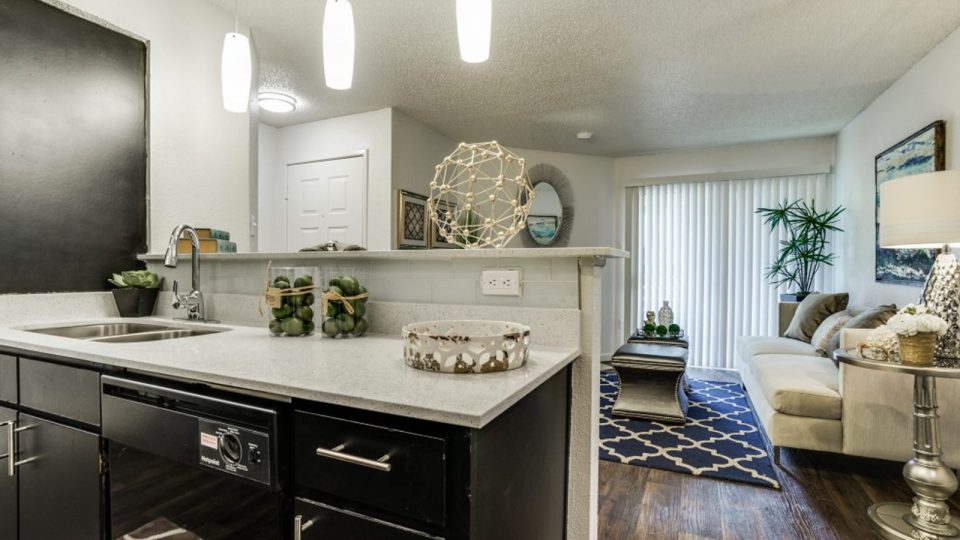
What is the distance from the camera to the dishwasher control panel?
914 millimetres

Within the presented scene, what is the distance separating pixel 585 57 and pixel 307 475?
301 cm

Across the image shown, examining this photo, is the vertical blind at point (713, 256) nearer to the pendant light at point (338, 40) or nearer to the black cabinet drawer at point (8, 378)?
the pendant light at point (338, 40)

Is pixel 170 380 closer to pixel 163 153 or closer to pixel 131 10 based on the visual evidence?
pixel 163 153

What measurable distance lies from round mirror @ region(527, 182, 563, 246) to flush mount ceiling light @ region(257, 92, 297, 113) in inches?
107

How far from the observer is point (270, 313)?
156cm

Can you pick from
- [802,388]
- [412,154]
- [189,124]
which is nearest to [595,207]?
[412,154]

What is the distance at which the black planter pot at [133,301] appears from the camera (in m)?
2.04

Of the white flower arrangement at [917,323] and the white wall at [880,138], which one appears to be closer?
the white flower arrangement at [917,323]

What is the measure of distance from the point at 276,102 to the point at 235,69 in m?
2.46

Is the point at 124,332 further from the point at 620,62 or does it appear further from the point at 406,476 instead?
the point at 620,62

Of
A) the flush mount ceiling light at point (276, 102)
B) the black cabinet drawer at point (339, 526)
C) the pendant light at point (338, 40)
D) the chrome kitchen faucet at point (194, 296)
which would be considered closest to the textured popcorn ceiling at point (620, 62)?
the flush mount ceiling light at point (276, 102)

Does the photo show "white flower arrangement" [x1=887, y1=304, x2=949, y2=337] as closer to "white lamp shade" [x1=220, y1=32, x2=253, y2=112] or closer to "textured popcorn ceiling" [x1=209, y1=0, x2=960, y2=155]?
"textured popcorn ceiling" [x1=209, y1=0, x2=960, y2=155]

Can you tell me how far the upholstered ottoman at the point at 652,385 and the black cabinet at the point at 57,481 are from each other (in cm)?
289

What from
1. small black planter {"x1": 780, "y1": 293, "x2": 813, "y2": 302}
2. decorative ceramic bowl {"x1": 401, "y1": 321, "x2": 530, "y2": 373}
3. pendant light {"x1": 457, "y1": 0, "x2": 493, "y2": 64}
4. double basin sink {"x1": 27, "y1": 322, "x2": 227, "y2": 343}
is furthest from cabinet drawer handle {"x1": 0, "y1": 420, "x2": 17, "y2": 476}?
small black planter {"x1": 780, "y1": 293, "x2": 813, "y2": 302}
